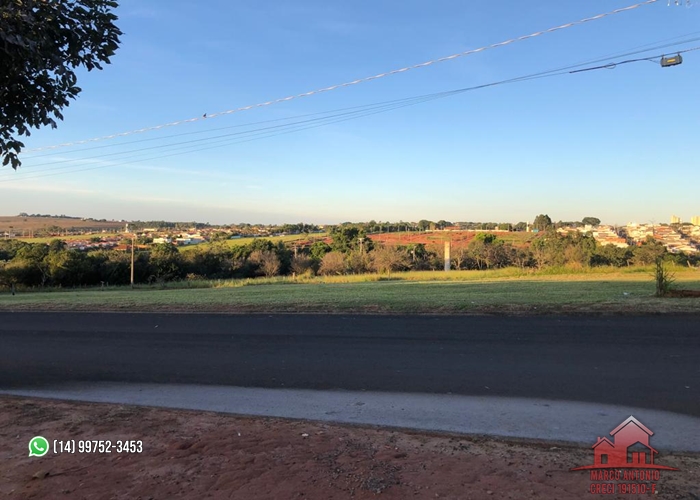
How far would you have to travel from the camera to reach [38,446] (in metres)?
4.28

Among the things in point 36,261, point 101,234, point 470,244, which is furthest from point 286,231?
point 36,261

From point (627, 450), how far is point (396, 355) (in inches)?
168

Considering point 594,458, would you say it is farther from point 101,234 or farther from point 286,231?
point 286,231

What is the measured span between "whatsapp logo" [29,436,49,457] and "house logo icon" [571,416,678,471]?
14.6ft

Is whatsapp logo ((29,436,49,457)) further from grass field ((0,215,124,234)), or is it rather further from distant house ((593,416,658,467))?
grass field ((0,215,124,234))

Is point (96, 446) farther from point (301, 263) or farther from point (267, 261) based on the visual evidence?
point (301, 263)

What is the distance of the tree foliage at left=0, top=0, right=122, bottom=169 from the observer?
4.01 meters

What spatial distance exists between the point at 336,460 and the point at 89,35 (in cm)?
449

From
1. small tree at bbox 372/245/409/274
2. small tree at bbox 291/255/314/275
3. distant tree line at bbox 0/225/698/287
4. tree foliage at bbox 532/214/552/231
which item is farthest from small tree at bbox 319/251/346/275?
tree foliage at bbox 532/214/552/231

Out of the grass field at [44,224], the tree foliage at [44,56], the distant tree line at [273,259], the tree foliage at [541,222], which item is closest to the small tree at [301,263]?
the distant tree line at [273,259]

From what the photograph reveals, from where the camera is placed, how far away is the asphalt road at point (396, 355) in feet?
20.2

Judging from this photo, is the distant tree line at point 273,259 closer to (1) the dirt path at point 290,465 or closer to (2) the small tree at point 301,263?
(2) the small tree at point 301,263

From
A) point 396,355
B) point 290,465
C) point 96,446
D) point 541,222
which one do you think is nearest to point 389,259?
point 541,222

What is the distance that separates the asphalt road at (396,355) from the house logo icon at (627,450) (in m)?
0.93
